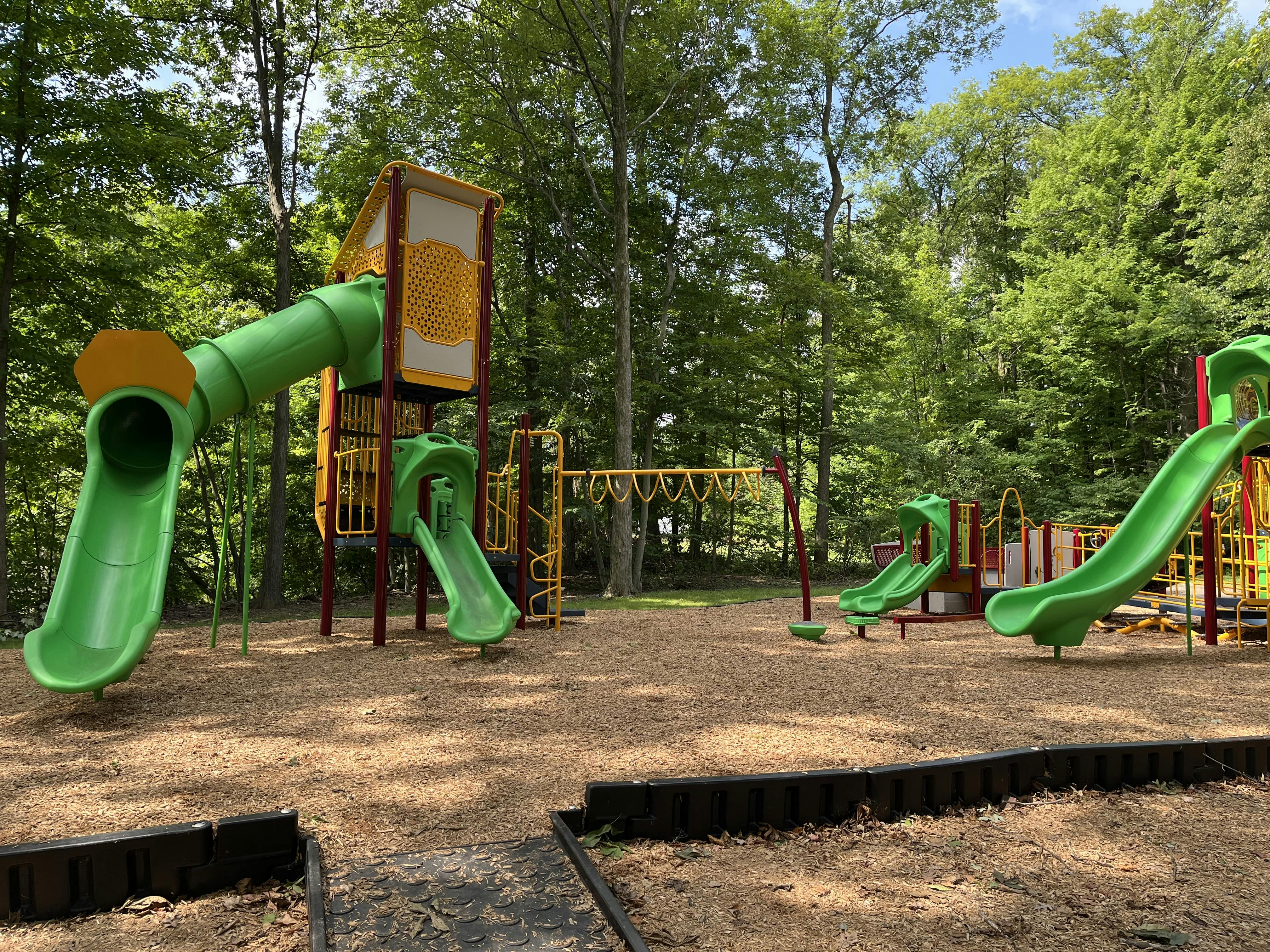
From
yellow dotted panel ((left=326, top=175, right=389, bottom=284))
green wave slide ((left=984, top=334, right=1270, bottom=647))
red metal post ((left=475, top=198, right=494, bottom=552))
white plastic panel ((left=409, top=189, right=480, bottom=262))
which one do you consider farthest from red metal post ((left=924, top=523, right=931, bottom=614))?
A: yellow dotted panel ((left=326, top=175, right=389, bottom=284))

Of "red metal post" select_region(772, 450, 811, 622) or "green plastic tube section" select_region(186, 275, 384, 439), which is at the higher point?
"green plastic tube section" select_region(186, 275, 384, 439)

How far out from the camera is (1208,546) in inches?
336

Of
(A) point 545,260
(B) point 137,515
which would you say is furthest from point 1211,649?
(A) point 545,260

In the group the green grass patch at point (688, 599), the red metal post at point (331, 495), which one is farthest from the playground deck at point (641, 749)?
the green grass patch at point (688, 599)

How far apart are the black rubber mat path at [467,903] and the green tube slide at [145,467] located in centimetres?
309

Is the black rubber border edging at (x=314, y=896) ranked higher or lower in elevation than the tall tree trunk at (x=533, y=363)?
lower

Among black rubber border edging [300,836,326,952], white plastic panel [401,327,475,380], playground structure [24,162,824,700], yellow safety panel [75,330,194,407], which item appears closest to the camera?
black rubber border edging [300,836,326,952]

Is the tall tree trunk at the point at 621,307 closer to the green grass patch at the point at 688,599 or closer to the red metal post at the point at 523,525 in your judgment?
the green grass patch at the point at 688,599

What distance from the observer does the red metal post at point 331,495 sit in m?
8.97

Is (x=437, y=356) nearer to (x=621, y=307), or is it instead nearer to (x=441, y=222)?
(x=441, y=222)

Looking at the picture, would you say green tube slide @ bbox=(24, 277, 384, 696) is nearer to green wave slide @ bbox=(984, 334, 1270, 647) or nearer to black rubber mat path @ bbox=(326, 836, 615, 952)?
black rubber mat path @ bbox=(326, 836, 615, 952)

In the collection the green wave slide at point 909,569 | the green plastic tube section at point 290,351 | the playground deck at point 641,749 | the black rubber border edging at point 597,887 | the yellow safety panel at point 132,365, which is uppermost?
the green plastic tube section at point 290,351

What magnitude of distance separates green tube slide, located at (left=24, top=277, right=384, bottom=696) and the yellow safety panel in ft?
0.23

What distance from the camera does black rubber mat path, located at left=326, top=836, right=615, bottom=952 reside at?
7.55 feet
